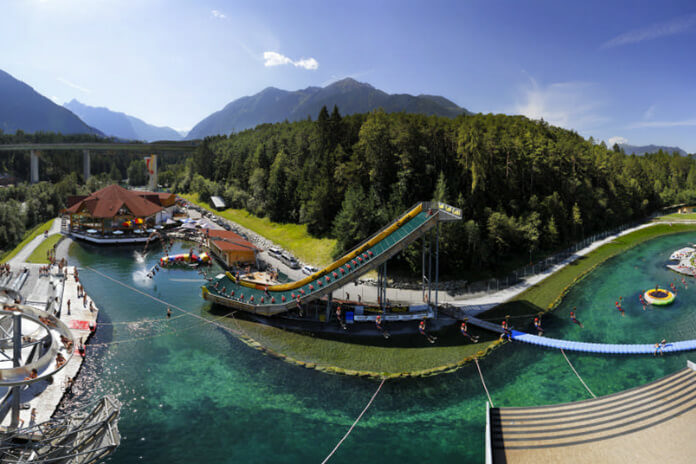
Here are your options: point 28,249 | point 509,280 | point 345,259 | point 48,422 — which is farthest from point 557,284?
point 28,249

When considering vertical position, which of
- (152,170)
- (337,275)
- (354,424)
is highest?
(152,170)

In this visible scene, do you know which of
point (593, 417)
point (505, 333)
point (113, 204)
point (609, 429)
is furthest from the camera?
point (113, 204)

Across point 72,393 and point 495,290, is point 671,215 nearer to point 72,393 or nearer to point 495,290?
point 495,290

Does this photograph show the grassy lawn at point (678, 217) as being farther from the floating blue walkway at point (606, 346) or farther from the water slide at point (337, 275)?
the water slide at point (337, 275)

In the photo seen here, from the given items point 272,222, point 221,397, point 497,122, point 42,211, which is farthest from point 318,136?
point 42,211

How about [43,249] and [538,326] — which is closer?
[538,326]

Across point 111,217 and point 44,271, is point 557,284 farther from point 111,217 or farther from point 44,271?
point 111,217

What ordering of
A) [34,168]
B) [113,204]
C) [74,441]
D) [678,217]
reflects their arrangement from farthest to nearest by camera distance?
[34,168]
[678,217]
[113,204]
[74,441]
